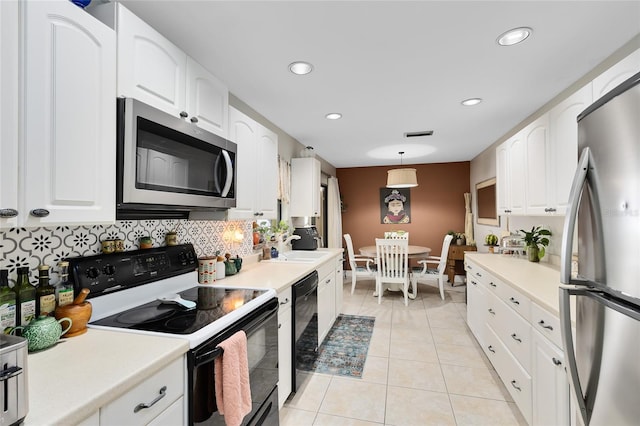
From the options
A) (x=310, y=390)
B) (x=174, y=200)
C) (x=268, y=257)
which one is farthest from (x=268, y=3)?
(x=310, y=390)

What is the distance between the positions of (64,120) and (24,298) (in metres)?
0.66

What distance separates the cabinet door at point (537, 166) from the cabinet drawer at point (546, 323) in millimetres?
931

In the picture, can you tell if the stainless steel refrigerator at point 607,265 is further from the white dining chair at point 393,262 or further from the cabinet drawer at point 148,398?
the white dining chair at point 393,262

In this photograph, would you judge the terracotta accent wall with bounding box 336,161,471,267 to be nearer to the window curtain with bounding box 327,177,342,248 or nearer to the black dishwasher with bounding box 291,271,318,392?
the window curtain with bounding box 327,177,342,248

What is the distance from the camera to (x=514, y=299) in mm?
1971

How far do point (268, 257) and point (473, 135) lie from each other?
306 cm

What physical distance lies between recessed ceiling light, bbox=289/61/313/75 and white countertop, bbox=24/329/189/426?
5.84 feet

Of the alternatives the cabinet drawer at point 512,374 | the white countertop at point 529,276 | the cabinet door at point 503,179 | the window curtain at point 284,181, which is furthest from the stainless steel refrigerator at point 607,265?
the window curtain at point 284,181

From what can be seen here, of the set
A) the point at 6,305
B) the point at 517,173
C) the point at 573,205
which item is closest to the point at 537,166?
the point at 517,173

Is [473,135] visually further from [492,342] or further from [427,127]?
[492,342]

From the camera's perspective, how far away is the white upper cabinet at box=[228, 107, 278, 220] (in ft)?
6.82

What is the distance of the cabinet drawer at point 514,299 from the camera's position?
1779mm

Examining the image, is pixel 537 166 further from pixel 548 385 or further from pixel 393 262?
pixel 393 262

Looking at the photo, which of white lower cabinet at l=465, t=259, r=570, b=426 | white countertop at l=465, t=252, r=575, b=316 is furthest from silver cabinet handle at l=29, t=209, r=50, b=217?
white lower cabinet at l=465, t=259, r=570, b=426
